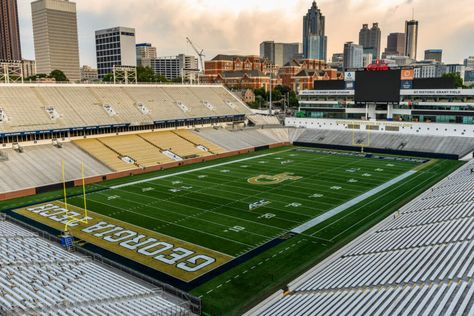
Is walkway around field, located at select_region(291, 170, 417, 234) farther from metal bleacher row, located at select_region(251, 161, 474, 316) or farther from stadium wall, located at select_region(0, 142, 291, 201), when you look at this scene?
stadium wall, located at select_region(0, 142, 291, 201)

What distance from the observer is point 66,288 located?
16.0 metres

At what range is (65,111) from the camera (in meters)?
50.9

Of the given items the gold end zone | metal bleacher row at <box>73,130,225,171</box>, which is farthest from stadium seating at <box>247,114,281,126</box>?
the gold end zone

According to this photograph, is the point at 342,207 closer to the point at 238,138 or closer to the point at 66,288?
the point at 66,288

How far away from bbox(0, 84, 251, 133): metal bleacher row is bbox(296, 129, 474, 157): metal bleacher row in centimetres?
1486

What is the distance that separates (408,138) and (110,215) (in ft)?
150

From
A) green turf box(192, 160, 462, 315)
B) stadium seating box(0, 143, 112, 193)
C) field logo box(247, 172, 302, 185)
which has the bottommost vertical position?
green turf box(192, 160, 462, 315)

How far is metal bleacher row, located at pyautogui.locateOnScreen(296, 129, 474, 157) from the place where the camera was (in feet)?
178

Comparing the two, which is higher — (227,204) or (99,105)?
(99,105)

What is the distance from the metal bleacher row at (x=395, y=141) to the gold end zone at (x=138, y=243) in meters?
41.8

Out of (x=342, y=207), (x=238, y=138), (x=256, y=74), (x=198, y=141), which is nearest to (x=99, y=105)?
(x=198, y=141)

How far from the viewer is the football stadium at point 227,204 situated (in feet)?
51.2

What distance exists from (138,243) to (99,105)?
3507cm

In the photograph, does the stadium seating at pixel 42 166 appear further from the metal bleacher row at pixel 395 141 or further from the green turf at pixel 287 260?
the metal bleacher row at pixel 395 141
